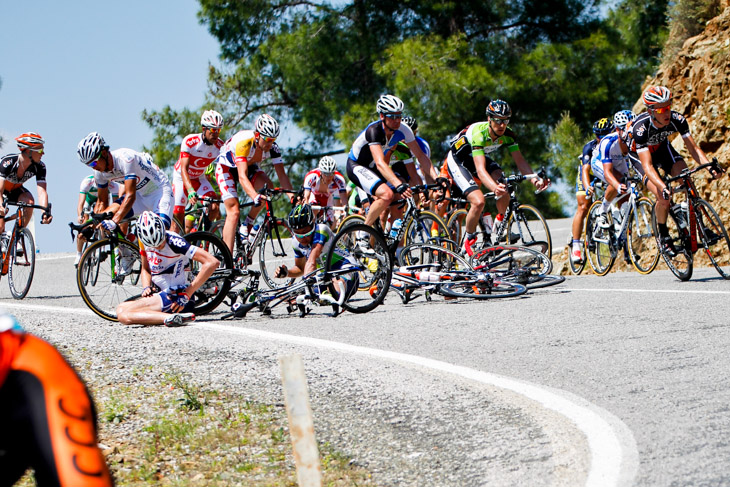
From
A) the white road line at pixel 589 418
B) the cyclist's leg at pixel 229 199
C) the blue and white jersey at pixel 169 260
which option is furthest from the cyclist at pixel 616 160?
the white road line at pixel 589 418

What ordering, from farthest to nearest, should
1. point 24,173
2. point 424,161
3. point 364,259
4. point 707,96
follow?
point 707,96
point 24,173
point 424,161
point 364,259

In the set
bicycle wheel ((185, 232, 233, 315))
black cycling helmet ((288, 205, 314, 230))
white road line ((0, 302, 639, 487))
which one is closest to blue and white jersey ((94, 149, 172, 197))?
bicycle wheel ((185, 232, 233, 315))

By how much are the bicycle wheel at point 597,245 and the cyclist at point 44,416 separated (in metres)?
11.8

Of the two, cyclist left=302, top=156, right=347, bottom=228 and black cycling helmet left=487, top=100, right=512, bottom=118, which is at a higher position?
black cycling helmet left=487, top=100, right=512, bottom=118

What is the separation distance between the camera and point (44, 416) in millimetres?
1830

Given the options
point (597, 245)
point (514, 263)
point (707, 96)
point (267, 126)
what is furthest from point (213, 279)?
point (707, 96)

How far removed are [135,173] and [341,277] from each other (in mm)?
2730

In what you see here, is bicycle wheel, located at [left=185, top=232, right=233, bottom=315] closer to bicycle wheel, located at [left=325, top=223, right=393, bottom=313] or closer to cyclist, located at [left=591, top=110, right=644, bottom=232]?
bicycle wheel, located at [left=325, top=223, right=393, bottom=313]

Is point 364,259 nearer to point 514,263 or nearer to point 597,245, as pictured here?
point 514,263

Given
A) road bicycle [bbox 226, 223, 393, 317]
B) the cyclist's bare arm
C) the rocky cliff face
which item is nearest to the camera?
road bicycle [bbox 226, 223, 393, 317]

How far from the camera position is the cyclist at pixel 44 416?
5.94 feet

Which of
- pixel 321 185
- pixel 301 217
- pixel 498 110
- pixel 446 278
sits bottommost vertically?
pixel 446 278

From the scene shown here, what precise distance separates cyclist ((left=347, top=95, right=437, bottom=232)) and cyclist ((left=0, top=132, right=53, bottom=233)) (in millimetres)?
4691

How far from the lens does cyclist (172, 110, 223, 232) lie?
12391 mm
